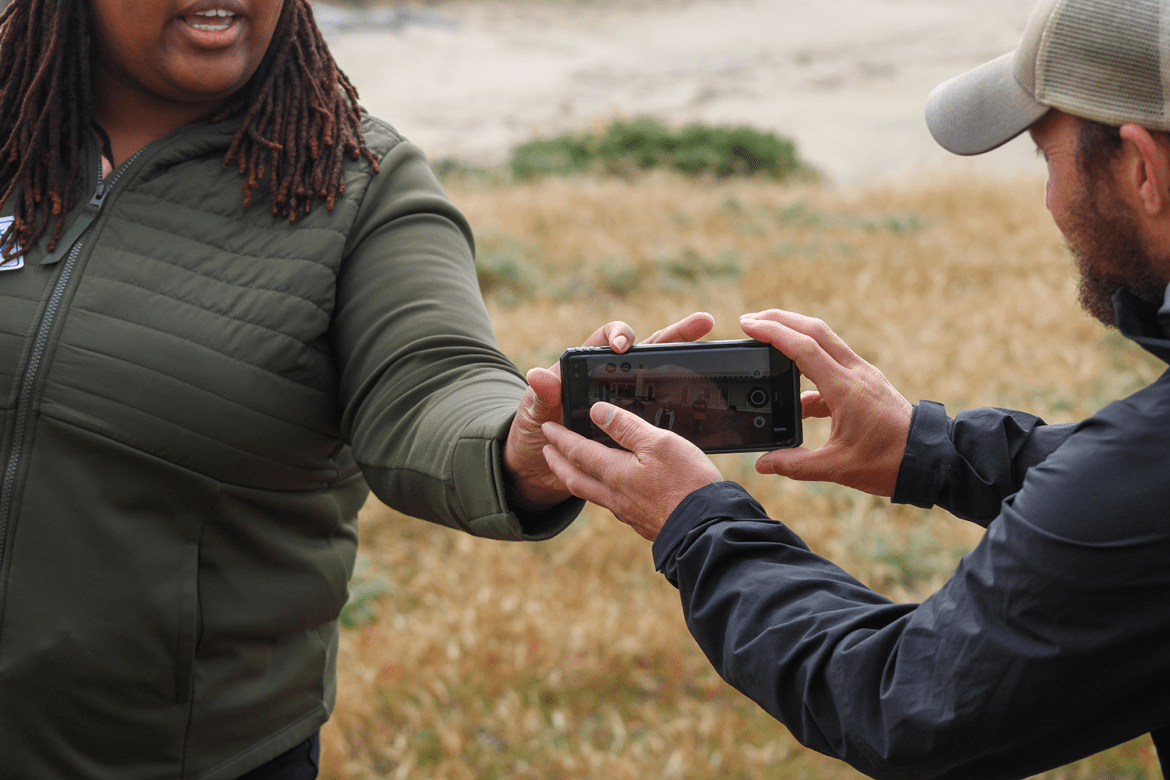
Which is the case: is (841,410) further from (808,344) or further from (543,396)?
(543,396)

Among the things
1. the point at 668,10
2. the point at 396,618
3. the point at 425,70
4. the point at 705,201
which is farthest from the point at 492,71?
the point at 396,618

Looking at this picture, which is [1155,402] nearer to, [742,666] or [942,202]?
[742,666]

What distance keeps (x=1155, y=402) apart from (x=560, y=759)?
2.52 meters

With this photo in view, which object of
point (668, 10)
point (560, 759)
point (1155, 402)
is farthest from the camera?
point (668, 10)

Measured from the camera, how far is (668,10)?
4194cm

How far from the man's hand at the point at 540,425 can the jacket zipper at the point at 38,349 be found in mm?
702

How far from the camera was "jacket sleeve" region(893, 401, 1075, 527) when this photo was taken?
1.60m

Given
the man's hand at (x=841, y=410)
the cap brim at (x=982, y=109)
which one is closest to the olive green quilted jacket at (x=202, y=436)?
the man's hand at (x=841, y=410)

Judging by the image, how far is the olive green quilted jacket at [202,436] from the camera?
5.06 ft

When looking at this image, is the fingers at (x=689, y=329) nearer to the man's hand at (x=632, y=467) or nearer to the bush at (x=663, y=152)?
the man's hand at (x=632, y=467)

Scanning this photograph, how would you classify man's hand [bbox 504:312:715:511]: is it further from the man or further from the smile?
the smile

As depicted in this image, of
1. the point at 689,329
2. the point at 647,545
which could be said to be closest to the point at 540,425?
the point at 689,329

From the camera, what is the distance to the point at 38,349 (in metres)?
1.54

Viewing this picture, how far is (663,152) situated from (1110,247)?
40.0 ft
